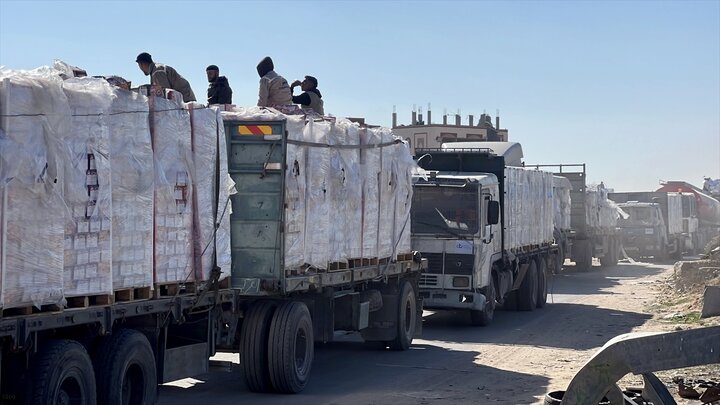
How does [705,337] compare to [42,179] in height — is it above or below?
below

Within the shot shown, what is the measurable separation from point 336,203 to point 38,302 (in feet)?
18.7

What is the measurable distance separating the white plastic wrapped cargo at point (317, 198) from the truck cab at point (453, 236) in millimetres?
6240

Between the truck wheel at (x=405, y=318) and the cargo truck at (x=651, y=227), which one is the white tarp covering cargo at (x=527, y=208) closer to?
the truck wheel at (x=405, y=318)

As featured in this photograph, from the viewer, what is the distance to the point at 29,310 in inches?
312

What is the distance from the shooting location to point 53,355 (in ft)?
27.1

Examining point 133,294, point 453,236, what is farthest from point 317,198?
point 453,236

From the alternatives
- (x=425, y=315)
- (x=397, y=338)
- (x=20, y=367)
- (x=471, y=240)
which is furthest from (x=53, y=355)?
(x=425, y=315)

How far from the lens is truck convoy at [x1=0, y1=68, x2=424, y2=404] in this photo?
8023 millimetres

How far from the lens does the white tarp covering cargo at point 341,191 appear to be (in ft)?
39.5

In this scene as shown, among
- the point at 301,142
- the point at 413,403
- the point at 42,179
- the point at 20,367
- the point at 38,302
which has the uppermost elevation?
the point at 301,142

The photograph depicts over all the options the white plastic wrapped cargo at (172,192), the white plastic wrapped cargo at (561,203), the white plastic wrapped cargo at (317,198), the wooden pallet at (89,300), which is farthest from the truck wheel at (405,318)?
the white plastic wrapped cargo at (561,203)

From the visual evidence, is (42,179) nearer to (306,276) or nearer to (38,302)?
(38,302)

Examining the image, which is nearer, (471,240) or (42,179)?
(42,179)

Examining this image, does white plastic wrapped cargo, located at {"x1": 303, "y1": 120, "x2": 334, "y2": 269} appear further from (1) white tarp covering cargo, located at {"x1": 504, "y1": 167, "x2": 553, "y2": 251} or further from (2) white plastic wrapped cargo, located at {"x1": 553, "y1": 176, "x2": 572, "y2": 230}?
(2) white plastic wrapped cargo, located at {"x1": 553, "y1": 176, "x2": 572, "y2": 230}
